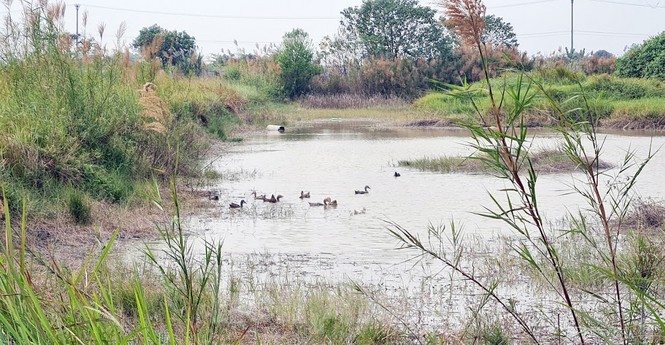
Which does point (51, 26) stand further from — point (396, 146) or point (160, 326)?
point (396, 146)

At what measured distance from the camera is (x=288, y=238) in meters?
8.66

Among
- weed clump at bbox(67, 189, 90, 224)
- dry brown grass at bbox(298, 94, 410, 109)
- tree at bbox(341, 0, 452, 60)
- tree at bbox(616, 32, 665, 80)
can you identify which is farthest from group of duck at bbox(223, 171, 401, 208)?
tree at bbox(341, 0, 452, 60)

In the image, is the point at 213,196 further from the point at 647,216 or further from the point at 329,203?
the point at 647,216

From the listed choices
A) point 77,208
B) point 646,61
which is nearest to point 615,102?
point 646,61

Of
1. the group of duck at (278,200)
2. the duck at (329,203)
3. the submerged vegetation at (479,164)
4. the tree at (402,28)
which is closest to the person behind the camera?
the group of duck at (278,200)

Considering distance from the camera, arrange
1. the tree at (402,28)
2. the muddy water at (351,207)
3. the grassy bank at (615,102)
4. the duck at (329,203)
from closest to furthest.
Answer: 1. the muddy water at (351,207)
2. the duck at (329,203)
3. the grassy bank at (615,102)
4. the tree at (402,28)

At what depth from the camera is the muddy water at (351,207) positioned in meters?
7.29

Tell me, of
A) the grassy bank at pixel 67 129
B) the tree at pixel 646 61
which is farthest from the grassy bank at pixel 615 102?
the grassy bank at pixel 67 129

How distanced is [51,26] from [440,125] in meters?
21.7

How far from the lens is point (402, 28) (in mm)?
57406

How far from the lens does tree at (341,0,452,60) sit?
5675 cm

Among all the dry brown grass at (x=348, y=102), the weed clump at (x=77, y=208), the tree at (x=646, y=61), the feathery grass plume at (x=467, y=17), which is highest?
the tree at (x=646, y=61)

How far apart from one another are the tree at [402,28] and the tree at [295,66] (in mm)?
13839

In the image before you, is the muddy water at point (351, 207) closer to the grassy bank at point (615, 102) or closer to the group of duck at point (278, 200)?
the group of duck at point (278, 200)
